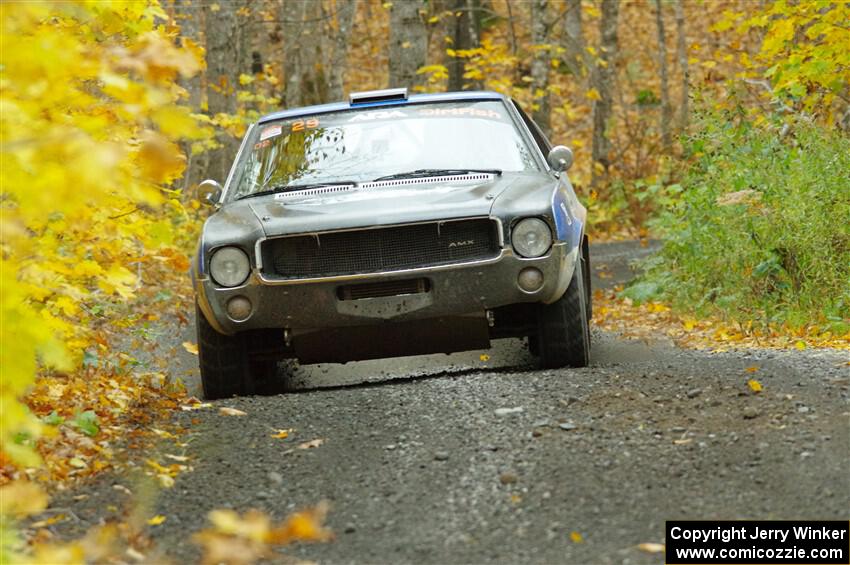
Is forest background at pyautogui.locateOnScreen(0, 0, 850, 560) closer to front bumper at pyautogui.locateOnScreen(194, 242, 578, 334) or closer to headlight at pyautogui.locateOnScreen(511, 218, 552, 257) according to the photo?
front bumper at pyautogui.locateOnScreen(194, 242, 578, 334)

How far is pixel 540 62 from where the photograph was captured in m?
17.7

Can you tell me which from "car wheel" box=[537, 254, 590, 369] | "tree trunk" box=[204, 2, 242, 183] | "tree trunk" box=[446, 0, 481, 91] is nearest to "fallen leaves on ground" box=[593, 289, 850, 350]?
"car wheel" box=[537, 254, 590, 369]

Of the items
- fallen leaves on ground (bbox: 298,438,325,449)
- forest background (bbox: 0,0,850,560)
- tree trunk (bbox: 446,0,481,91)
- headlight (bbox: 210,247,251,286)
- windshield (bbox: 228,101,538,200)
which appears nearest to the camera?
forest background (bbox: 0,0,850,560)

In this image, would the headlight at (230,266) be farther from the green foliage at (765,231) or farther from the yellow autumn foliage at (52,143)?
the green foliage at (765,231)

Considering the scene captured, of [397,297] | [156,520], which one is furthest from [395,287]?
[156,520]

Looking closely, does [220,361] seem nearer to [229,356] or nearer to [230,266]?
[229,356]

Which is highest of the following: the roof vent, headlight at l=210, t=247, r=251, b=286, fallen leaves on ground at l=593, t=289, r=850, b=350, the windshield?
the roof vent

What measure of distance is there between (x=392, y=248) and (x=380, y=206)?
0.78 feet

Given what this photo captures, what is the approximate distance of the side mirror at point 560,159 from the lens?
744 cm

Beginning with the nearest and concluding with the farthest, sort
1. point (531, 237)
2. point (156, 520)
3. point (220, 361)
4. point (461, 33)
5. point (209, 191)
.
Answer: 1. point (156, 520)
2. point (531, 237)
3. point (220, 361)
4. point (209, 191)
5. point (461, 33)

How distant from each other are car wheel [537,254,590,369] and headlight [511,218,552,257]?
0.38m

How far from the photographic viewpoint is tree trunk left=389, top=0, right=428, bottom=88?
590 inches

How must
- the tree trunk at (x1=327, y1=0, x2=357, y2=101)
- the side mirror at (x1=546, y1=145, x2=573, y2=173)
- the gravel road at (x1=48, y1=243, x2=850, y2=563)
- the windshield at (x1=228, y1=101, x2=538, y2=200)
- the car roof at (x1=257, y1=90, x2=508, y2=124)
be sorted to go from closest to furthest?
1. the gravel road at (x1=48, y1=243, x2=850, y2=563)
2. the windshield at (x1=228, y1=101, x2=538, y2=200)
3. the side mirror at (x1=546, y1=145, x2=573, y2=173)
4. the car roof at (x1=257, y1=90, x2=508, y2=124)
5. the tree trunk at (x1=327, y1=0, x2=357, y2=101)

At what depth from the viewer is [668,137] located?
67.6ft
